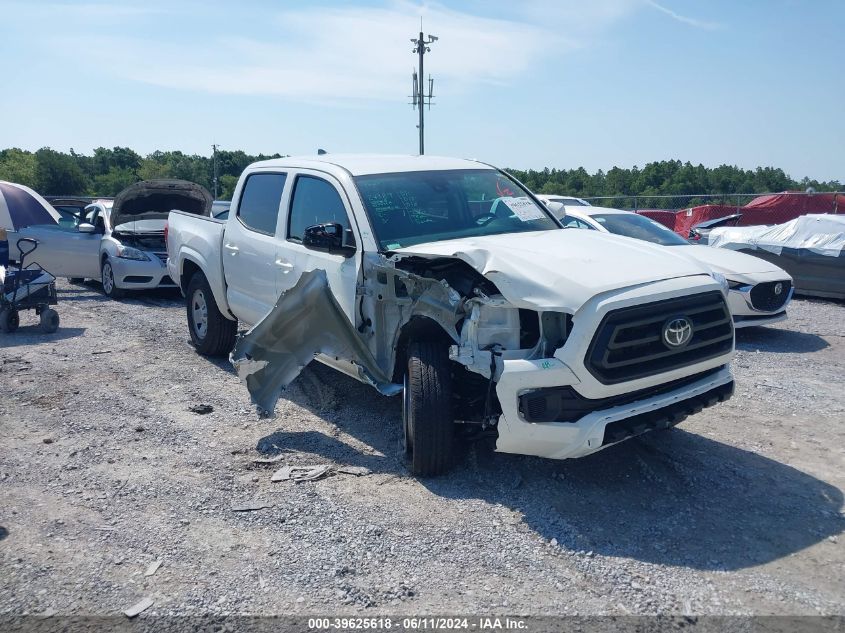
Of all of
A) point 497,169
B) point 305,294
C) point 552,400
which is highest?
point 497,169

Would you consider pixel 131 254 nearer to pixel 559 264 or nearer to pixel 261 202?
pixel 261 202

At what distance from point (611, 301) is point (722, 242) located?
31.3ft

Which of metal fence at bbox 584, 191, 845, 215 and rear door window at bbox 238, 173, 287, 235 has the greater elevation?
rear door window at bbox 238, 173, 287, 235

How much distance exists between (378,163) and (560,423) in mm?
2853

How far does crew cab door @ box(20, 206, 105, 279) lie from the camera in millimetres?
13133

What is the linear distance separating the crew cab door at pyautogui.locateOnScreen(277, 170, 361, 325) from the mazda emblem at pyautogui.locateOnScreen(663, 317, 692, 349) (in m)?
2.10

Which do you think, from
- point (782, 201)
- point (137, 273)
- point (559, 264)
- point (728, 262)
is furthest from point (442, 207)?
point (782, 201)

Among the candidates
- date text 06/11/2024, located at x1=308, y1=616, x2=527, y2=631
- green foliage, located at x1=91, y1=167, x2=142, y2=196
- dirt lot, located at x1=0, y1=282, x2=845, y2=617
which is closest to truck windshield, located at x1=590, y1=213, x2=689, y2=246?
dirt lot, located at x1=0, y1=282, x2=845, y2=617

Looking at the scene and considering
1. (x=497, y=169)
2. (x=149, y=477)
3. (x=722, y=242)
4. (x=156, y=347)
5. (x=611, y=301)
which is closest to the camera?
(x=611, y=301)

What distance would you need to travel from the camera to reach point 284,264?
6.08 meters

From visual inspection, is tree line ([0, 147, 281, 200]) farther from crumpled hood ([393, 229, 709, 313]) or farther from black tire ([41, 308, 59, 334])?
crumpled hood ([393, 229, 709, 313])

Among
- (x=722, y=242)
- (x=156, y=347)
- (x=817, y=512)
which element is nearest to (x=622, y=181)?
(x=722, y=242)

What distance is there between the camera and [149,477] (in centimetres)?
498

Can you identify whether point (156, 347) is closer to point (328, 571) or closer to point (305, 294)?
point (305, 294)
